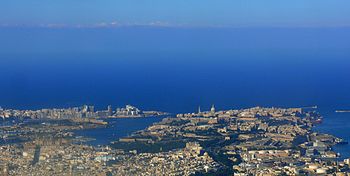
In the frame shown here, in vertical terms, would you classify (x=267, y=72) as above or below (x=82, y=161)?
above

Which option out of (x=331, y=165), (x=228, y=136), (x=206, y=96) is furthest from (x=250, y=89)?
(x=331, y=165)

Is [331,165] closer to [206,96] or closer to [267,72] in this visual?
[206,96]

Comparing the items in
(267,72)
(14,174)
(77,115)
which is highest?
(267,72)

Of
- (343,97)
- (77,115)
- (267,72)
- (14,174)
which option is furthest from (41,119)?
(267,72)

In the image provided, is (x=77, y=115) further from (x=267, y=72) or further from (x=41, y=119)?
(x=267, y=72)

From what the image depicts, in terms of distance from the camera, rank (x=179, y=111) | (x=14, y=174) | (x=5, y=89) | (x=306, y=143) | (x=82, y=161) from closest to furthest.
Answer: (x=14, y=174), (x=82, y=161), (x=306, y=143), (x=179, y=111), (x=5, y=89)

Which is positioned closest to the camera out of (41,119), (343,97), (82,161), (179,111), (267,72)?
(82,161)

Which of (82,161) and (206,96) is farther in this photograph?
(206,96)
